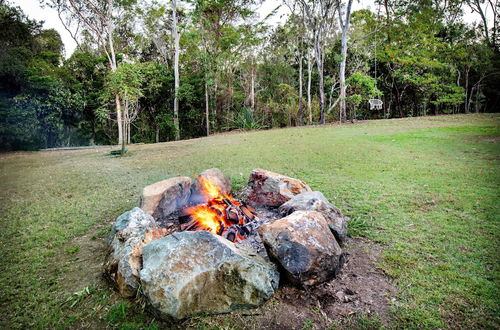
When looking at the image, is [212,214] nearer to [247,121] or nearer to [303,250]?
[303,250]

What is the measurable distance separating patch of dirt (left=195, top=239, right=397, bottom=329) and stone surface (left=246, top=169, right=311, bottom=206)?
4.64 feet

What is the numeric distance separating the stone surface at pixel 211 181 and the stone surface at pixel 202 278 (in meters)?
1.56

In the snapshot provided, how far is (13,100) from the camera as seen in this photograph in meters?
11.4

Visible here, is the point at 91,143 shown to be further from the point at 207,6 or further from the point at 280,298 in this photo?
the point at 280,298

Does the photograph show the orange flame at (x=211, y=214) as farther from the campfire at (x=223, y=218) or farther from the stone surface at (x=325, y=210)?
the stone surface at (x=325, y=210)

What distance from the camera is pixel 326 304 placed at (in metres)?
1.78

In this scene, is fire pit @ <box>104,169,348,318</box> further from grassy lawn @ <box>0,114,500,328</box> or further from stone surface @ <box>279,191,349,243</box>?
grassy lawn @ <box>0,114,500,328</box>

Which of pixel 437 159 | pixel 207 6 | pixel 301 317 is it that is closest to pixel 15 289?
pixel 301 317

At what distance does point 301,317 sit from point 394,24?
1874 centimetres

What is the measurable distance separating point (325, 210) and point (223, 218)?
1.17 metres

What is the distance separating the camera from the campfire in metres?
2.70

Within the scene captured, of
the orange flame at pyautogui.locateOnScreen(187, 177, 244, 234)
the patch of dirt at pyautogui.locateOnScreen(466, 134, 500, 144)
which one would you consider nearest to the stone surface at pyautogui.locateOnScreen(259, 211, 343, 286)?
the orange flame at pyautogui.locateOnScreen(187, 177, 244, 234)

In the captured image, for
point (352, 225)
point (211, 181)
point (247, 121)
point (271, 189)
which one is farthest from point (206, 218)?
point (247, 121)

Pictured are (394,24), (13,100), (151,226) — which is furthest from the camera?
(394,24)
